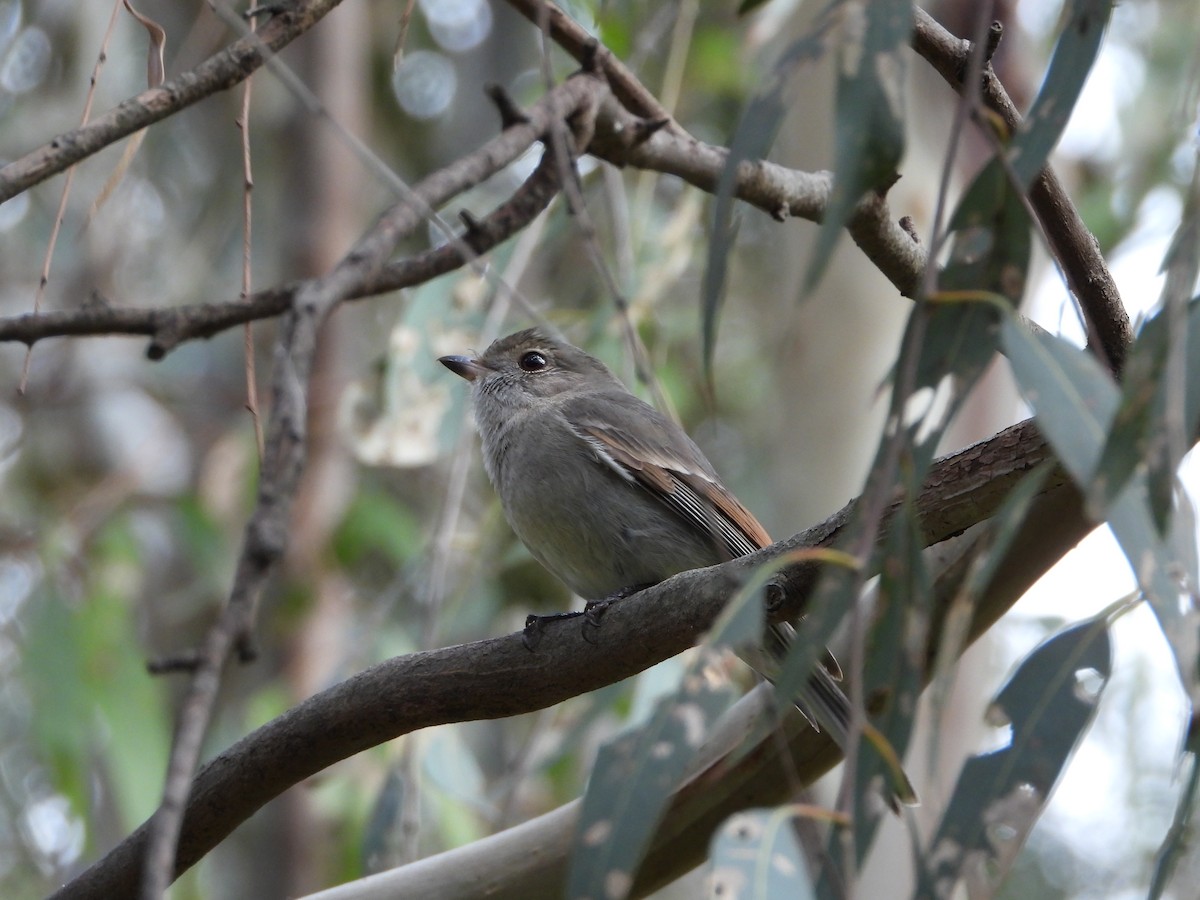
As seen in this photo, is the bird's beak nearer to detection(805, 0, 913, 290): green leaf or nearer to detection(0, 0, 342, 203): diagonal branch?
detection(0, 0, 342, 203): diagonal branch

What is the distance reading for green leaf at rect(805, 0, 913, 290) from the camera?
1500 mm

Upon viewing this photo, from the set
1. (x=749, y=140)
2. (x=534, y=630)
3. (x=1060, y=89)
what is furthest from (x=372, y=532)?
(x=1060, y=89)

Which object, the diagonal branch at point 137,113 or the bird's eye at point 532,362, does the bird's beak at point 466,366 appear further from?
the diagonal branch at point 137,113

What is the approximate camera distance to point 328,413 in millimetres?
6680

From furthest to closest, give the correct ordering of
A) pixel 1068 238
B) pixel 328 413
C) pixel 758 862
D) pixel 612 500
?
pixel 328 413 → pixel 612 500 → pixel 1068 238 → pixel 758 862

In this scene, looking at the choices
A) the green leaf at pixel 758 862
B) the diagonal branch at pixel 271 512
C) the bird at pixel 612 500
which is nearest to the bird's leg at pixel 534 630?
the bird at pixel 612 500

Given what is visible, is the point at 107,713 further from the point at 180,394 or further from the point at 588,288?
the point at 588,288

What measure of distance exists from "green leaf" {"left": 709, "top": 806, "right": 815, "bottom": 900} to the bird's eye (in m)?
2.95

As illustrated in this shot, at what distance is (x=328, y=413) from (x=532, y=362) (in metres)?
2.64

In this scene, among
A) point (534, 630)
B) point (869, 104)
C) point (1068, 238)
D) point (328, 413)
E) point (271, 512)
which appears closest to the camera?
point (271, 512)

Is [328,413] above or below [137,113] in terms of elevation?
above

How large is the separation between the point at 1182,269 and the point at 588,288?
5.70m

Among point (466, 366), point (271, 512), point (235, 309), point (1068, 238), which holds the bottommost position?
point (271, 512)

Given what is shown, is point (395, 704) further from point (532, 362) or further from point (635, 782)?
point (532, 362)
